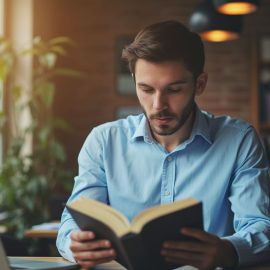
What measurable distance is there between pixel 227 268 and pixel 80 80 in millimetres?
4439

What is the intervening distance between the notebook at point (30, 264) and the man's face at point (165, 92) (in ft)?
1.67

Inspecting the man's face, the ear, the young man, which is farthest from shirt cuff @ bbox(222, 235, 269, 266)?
the ear

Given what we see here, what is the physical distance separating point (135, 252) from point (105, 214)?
0.36 feet

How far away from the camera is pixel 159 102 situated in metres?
1.72

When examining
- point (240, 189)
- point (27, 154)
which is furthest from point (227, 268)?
point (27, 154)

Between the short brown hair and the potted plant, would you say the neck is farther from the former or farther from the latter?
the potted plant

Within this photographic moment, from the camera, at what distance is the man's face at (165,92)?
1711 mm

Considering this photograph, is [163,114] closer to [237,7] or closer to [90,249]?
[90,249]

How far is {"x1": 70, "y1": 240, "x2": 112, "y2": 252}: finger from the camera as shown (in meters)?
1.33

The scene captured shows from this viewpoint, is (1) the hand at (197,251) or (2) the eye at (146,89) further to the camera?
(2) the eye at (146,89)

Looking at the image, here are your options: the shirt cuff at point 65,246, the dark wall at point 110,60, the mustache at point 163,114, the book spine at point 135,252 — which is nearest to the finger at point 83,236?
the book spine at point 135,252

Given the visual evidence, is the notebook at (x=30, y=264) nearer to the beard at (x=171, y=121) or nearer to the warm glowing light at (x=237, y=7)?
the beard at (x=171, y=121)

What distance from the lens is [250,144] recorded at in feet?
5.90

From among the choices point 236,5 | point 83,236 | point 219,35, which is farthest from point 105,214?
point 219,35
